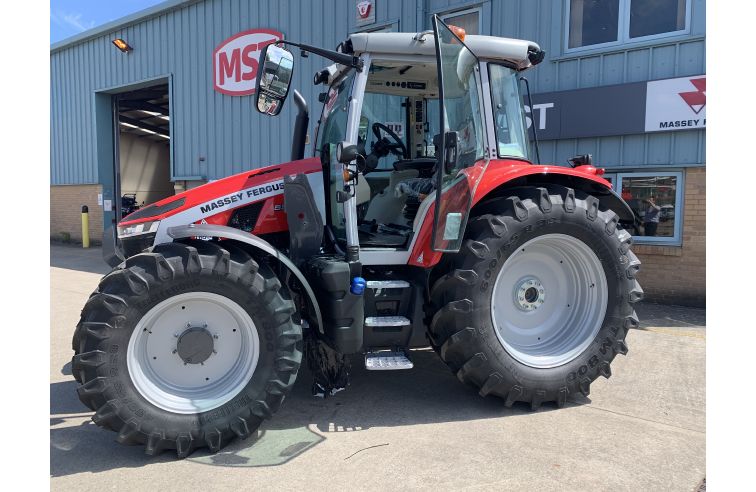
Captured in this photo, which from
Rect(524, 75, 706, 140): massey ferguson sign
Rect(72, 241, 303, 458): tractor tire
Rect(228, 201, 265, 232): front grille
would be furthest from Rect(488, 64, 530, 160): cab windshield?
Rect(524, 75, 706, 140): massey ferguson sign

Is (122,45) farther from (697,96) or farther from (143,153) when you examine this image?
(697,96)

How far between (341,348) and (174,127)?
10.9 m

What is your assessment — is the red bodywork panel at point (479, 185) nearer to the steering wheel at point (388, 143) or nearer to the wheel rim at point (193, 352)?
the steering wheel at point (388, 143)

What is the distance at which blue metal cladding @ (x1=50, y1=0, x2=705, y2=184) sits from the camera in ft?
22.9

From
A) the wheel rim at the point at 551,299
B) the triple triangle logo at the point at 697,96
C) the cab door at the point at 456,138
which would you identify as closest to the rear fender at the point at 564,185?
the cab door at the point at 456,138

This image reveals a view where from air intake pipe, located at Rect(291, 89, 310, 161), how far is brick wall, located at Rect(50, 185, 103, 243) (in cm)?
1253

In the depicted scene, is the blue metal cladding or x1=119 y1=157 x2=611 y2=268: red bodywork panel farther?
the blue metal cladding

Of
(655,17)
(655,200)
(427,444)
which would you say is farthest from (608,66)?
(427,444)

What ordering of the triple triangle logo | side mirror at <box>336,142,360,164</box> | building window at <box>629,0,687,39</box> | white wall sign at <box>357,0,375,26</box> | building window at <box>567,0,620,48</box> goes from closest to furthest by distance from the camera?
side mirror at <box>336,142,360,164</box>, the triple triangle logo, building window at <box>629,0,687,39</box>, building window at <box>567,0,620,48</box>, white wall sign at <box>357,0,375,26</box>

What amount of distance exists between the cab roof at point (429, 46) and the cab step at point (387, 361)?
83.1 inches

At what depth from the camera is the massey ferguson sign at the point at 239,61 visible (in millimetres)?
10797

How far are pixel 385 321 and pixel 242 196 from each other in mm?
1325

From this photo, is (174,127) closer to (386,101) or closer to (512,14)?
(512,14)

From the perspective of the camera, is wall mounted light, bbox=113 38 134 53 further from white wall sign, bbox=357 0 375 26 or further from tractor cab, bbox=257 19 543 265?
tractor cab, bbox=257 19 543 265
